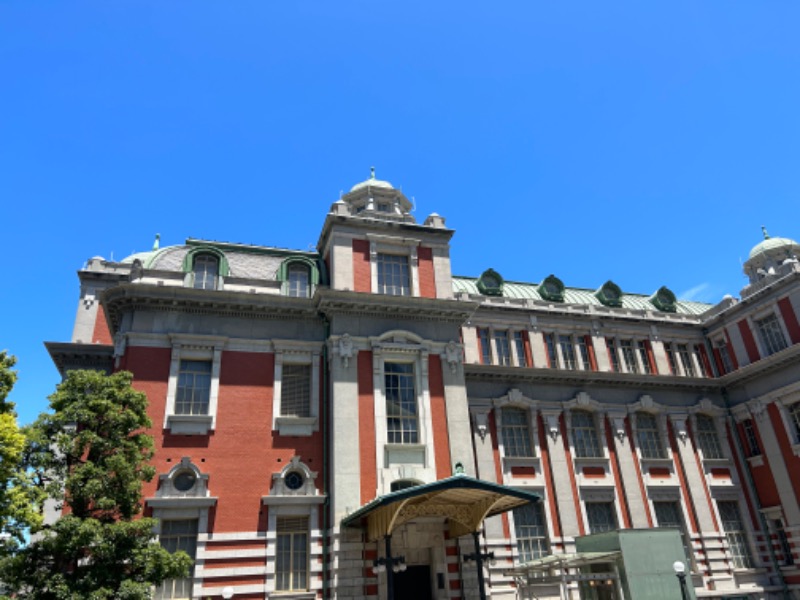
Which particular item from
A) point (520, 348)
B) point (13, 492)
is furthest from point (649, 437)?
point (13, 492)

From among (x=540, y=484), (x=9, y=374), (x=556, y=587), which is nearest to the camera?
(x=9, y=374)

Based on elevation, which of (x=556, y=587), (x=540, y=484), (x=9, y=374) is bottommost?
(x=556, y=587)

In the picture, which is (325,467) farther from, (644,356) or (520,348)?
(644,356)

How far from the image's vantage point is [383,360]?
25.0 metres

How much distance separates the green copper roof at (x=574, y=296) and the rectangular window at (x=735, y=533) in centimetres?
1247

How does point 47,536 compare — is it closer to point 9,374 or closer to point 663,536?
point 9,374

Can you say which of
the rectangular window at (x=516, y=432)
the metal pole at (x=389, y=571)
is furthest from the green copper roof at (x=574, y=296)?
the metal pole at (x=389, y=571)

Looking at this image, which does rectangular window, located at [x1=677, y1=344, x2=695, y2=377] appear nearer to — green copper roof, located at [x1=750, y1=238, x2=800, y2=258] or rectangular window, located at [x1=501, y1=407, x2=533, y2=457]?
green copper roof, located at [x1=750, y1=238, x2=800, y2=258]

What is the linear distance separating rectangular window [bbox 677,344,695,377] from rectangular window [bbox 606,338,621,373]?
4723 mm

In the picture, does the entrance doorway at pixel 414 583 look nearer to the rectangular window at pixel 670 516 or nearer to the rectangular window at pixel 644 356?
the rectangular window at pixel 670 516

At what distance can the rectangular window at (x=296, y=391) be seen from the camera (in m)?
24.2

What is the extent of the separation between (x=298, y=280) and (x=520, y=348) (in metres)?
13.8

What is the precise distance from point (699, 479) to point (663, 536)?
10.1 m

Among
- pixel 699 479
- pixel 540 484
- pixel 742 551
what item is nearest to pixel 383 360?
pixel 540 484
